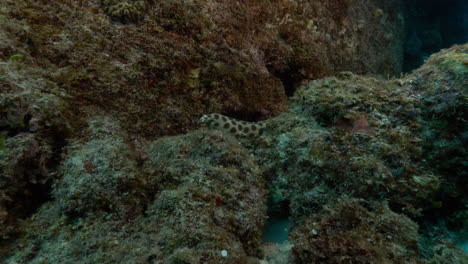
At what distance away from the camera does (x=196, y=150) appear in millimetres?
2924

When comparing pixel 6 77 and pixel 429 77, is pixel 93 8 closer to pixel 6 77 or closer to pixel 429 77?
pixel 6 77

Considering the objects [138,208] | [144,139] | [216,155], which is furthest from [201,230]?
[144,139]

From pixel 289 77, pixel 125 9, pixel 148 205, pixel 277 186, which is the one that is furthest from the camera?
pixel 289 77

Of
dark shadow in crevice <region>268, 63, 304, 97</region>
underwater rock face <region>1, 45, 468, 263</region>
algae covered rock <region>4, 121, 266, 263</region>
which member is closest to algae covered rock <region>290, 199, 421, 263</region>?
underwater rock face <region>1, 45, 468, 263</region>

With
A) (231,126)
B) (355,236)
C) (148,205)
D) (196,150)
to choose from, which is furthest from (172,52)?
(355,236)

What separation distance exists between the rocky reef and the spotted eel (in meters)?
0.14

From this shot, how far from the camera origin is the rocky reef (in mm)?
2084

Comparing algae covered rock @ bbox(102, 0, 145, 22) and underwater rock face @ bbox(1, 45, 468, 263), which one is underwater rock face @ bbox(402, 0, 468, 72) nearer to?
underwater rock face @ bbox(1, 45, 468, 263)

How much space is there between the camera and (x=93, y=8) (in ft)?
10.5

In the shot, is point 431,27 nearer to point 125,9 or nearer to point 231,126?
point 231,126

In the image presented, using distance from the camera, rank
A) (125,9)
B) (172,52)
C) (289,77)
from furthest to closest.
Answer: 1. (289,77)
2. (172,52)
3. (125,9)

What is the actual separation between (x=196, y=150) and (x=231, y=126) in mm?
987

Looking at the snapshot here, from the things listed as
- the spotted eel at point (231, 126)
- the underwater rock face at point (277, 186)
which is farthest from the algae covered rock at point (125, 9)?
the spotted eel at point (231, 126)

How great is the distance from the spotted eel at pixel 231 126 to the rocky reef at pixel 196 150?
14cm
